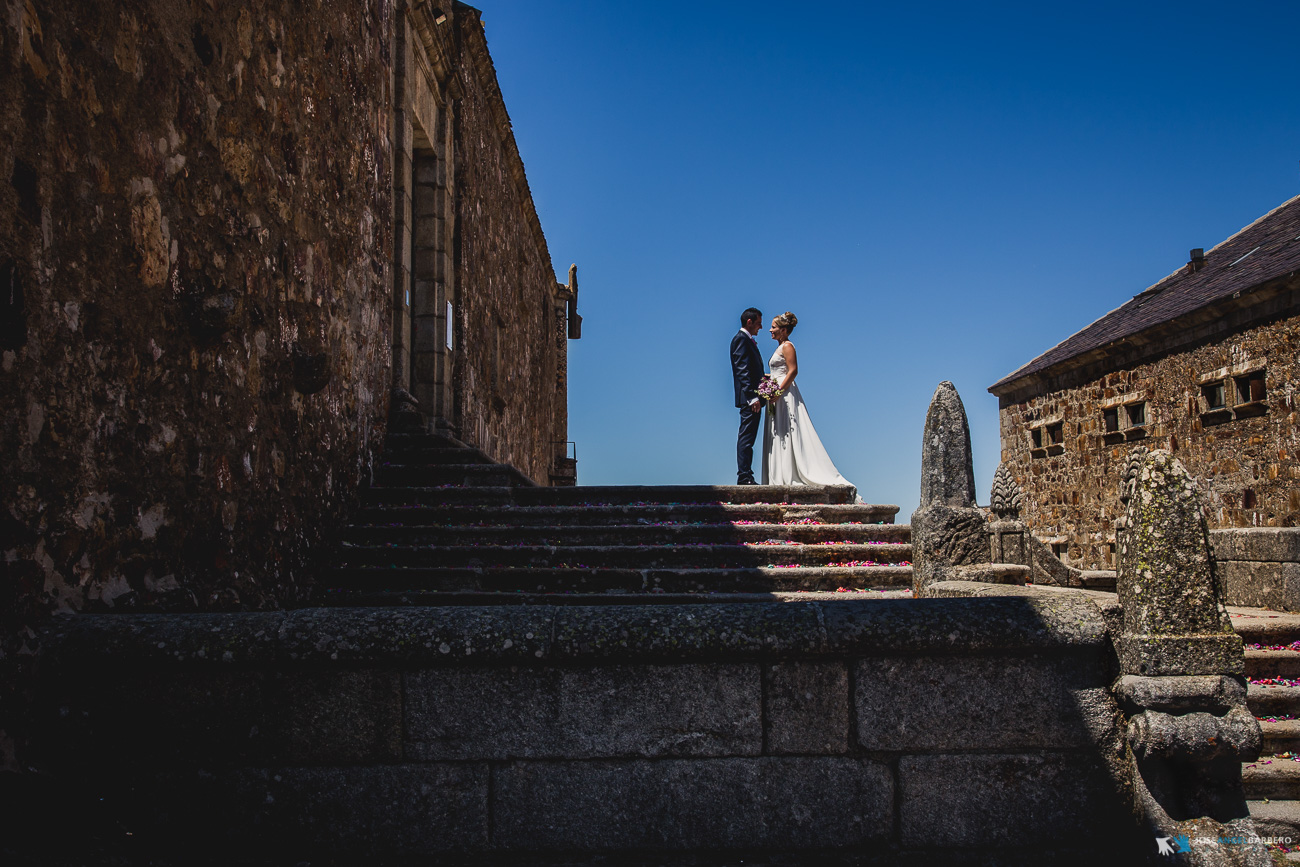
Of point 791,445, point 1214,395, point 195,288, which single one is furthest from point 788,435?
point 1214,395

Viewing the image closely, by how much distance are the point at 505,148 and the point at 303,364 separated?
9568mm

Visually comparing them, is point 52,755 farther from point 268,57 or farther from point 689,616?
point 268,57

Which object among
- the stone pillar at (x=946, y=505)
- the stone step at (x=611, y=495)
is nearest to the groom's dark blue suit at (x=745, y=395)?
the stone step at (x=611, y=495)

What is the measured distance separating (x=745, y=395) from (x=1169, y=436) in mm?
9398

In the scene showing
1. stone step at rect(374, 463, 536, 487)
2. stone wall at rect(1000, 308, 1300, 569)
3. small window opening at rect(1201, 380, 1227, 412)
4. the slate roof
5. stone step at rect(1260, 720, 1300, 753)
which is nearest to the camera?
stone step at rect(1260, 720, 1300, 753)

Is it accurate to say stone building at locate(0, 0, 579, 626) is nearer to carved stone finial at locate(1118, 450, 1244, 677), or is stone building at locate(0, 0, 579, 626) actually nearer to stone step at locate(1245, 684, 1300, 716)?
carved stone finial at locate(1118, 450, 1244, 677)

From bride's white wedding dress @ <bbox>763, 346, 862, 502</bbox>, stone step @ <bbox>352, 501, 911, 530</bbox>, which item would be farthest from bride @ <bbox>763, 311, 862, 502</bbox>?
stone step @ <bbox>352, 501, 911, 530</bbox>

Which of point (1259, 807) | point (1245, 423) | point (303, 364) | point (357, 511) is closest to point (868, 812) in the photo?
point (1259, 807)

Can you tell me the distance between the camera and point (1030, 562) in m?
7.10

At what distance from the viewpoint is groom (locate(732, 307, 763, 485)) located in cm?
894

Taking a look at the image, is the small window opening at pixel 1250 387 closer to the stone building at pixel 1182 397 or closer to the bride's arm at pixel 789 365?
the stone building at pixel 1182 397

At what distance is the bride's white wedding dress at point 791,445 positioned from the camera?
327 inches

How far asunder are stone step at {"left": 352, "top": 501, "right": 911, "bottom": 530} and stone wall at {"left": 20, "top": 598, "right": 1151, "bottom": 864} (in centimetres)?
365

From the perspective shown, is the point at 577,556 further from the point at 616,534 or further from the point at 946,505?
the point at 946,505
